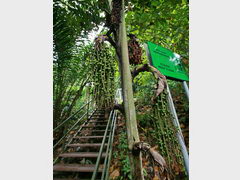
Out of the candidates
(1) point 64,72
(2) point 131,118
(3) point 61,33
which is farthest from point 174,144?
(1) point 64,72

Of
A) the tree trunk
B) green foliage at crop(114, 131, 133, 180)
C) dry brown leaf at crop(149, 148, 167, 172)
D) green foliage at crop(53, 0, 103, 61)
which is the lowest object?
green foliage at crop(114, 131, 133, 180)

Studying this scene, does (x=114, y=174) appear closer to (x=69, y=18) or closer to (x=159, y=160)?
(x=159, y=160)

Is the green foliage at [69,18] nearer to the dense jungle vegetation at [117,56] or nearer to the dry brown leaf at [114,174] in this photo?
the dense jungle vegetation at [117,56]

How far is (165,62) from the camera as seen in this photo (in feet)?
4.51

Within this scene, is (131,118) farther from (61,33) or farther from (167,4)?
(61,33)

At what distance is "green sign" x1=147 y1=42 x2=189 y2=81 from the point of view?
50.3 inches

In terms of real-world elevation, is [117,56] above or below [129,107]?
above

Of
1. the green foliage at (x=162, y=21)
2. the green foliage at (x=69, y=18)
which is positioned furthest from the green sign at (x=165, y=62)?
the green foliage at (x=69, y=18)

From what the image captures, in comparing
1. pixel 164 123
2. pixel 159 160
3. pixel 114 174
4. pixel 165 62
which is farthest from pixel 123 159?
pixel 159 160

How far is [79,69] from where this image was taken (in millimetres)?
3221

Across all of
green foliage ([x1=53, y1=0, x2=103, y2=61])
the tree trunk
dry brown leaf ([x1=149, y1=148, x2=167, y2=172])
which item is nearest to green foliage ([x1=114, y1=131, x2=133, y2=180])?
the tree trunk

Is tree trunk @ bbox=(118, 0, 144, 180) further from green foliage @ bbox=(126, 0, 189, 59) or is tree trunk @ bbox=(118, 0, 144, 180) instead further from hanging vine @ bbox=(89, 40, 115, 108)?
green foliage @ bbox=(126, 0, 189, 59)

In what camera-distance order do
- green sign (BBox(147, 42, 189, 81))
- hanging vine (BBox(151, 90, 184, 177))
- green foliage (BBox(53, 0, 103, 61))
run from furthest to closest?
green foliage (BBox(53, 0, 103, 61)) < green sign (BBox(147, 42, 189, 81)) < hanging vine (BBox(151, 90, 184, 177))

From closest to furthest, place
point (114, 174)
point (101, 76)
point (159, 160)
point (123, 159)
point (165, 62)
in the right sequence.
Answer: point (159, 160)
point (101, 76)
point (165, 62)
point (114, 174)
point (123, 159)
